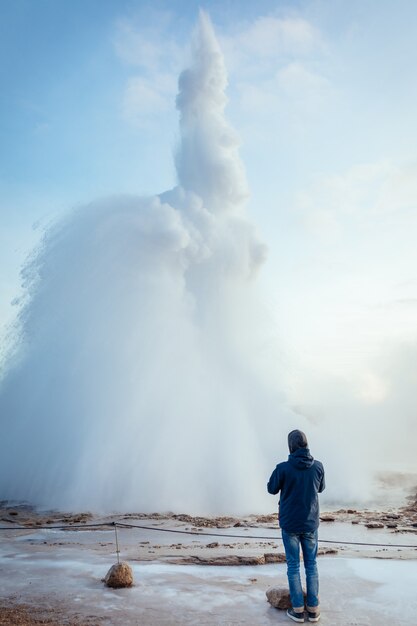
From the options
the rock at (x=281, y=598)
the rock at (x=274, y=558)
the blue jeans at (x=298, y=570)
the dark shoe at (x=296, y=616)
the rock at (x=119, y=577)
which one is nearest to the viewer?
the dark shoe at (x=296, y=616)

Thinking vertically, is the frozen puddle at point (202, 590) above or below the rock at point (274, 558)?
below

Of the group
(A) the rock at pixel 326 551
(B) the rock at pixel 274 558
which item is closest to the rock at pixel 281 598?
(B) the rock at pixel 274 558

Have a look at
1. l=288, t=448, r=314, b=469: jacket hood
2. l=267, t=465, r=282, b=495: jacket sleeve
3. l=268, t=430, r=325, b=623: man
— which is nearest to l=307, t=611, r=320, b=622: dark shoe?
l=268, t=430, r=325, b=623: man

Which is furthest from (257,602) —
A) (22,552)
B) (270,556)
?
(22,552)

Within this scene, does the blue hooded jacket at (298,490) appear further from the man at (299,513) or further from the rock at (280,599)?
the rock at (280,599)

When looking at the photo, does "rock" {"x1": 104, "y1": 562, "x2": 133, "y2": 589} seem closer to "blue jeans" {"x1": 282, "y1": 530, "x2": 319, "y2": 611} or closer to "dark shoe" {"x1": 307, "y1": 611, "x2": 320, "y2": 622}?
"blue jeans" {"x1": 282, "y1": 530, "x2": 319, "y2": 611}

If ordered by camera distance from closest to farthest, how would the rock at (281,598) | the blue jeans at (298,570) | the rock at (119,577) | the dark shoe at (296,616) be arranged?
the dark shoe at (296,616) < the blue jeans at (298,570) < the rock at (281,598) < the rock at (119,577)

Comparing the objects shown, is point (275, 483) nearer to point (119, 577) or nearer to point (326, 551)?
point (119, 577)

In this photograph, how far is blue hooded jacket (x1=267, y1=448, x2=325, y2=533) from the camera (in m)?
4.66

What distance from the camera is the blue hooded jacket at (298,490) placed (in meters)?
4.66

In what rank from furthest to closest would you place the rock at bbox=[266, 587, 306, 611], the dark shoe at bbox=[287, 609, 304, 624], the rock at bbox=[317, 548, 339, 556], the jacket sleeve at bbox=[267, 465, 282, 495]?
the rock at bbox=[317, 548, 339, 556]
the rock at bbox=[266, 587, 306, 611]
the jacket sleeve at bbox=[267, 465, 282, 495]
the dark shoe at bbox=[287, 609, 304, 624]

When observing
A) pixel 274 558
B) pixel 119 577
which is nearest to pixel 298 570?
pixel 119 577

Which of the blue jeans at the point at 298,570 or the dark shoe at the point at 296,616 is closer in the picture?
the dark shoe at the point at 296,616

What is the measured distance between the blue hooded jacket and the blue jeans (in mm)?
107
